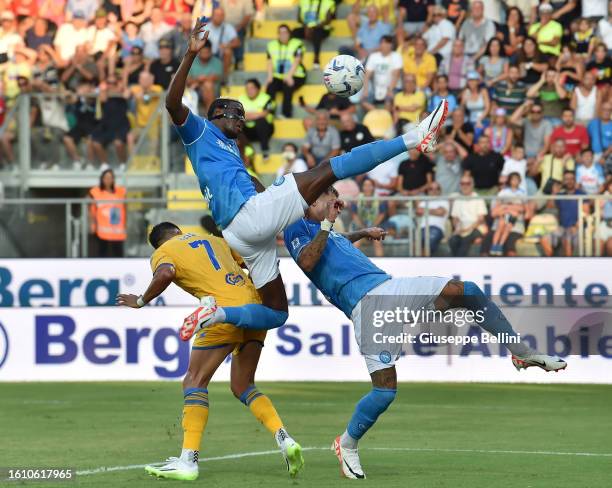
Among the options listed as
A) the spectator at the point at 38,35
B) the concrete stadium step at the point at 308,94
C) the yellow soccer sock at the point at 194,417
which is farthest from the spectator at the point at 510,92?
the yellow soccer sock at the point at 194,417

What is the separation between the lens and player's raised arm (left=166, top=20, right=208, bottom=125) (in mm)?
9789

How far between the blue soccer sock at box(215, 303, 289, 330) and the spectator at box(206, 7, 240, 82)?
14.4 m

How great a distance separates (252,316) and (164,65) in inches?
554

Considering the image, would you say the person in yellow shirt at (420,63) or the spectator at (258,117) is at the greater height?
the person in yellow shirt at (420,63)

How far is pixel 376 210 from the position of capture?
18.6 metres

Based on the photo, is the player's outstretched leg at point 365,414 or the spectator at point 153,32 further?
the spectator at point 153,32

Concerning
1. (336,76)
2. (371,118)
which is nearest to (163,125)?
(371,118)

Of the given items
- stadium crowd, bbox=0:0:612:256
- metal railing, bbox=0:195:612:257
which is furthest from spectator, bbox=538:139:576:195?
metal railing, bbox=0:195:612:257

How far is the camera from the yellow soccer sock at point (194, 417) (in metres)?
9.96

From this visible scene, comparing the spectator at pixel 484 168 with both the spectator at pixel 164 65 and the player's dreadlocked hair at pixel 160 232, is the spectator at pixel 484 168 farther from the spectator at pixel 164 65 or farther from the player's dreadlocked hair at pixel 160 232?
the player's dreadlocked hair at pixel 160 232

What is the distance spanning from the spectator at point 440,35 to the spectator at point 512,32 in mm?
822

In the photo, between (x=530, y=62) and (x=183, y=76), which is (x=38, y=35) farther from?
(x=183, y=76)

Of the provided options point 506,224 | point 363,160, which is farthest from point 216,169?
point 506,224

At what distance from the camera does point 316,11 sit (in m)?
24.3
